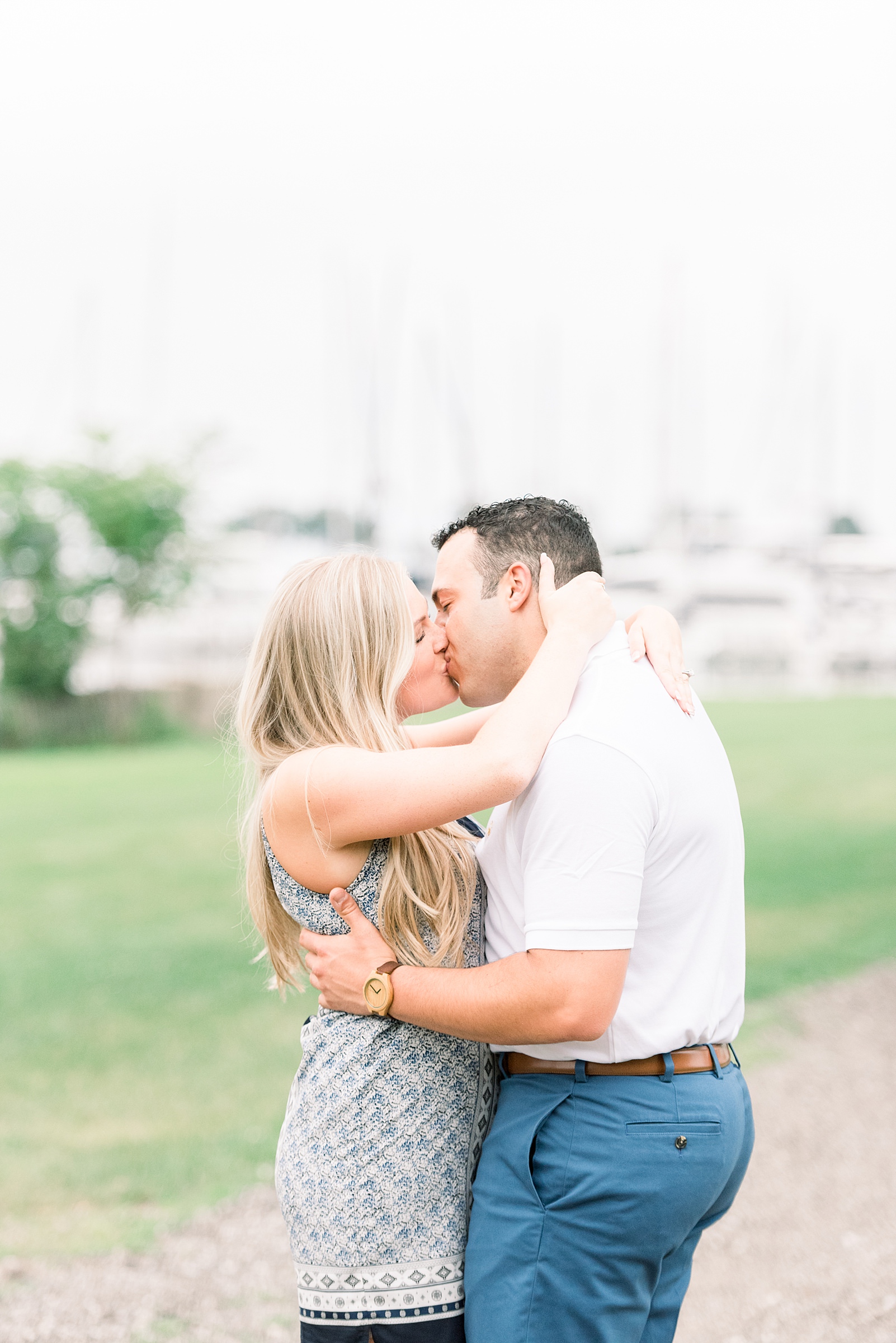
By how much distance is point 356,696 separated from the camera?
2309mm

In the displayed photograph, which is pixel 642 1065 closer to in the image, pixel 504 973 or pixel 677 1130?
pixel 677 1130

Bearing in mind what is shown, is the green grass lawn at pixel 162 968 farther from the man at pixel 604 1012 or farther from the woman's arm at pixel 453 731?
the man at pixel 604 1012

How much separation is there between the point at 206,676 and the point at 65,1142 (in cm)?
2919

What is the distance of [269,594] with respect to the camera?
2486mm

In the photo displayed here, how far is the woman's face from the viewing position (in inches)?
98.2

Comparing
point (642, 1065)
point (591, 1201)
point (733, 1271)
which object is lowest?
point (733, 1271)

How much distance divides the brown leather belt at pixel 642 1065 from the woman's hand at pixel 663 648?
0.62m

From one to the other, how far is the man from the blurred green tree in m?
32.6

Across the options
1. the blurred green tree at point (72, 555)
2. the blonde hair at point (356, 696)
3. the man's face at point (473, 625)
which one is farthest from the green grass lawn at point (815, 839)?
the blurred green tree at point (72, 555)

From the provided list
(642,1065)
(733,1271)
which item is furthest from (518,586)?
(733,1271)

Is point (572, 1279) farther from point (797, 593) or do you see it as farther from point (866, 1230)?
point (797, 593)

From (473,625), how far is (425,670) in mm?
146

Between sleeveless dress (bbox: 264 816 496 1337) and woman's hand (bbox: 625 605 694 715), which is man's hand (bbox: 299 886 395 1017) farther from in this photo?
woman's hand (bbox: 625 605 694 715)

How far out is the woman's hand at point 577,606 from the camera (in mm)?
2314
